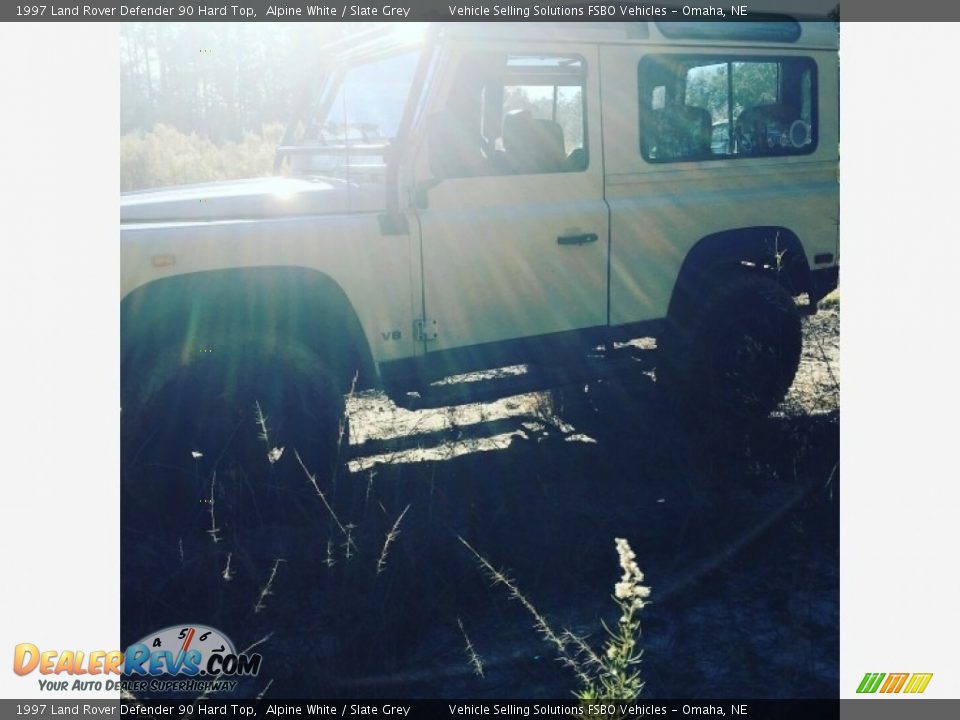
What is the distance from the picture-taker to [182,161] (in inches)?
505

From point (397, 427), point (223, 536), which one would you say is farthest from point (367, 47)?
point (223, 536)

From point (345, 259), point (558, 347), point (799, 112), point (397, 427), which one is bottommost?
point (397, 427)

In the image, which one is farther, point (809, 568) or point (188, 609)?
point (809, 568)

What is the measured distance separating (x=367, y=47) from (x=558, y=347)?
1773 millimetres

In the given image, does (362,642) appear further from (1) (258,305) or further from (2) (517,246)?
(2) (517,246)

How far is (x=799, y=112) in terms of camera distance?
538cm

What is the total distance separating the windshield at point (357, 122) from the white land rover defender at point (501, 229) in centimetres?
1

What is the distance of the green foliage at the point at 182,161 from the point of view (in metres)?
12.2

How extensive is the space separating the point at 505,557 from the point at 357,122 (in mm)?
2305

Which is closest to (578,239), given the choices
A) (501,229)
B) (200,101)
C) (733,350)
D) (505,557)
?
(501,229)

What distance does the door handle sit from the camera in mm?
4605
